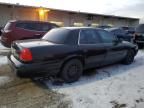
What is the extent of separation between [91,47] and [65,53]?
1.01m

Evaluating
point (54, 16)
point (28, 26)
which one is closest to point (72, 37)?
point (28, 26)

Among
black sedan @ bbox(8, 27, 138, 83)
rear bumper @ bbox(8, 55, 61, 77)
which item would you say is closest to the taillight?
black sedan @ bbox(8, 27, 138, 83)

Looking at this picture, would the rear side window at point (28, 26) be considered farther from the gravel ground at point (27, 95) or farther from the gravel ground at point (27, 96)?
the gravel ground at point (27, 96)

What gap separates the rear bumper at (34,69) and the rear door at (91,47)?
1034 millimetres

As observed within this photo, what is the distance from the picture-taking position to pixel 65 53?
4801 mm

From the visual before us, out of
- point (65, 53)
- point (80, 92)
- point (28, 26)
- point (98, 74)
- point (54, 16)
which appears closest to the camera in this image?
point (80, 92)

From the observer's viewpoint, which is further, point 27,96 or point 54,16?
point 54,16

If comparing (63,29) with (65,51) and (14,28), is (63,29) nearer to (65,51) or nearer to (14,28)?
(65,51)

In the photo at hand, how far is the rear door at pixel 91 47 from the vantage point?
5.30m

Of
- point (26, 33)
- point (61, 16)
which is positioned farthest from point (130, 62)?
point (61, 16)

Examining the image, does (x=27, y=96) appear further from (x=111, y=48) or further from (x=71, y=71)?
(x=111, y=48)

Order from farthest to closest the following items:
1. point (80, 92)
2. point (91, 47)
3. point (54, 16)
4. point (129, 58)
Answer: point (54, 16) < point (129, 58) < point (91, 47) < point (80, 92)

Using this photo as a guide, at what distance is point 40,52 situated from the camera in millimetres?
4379

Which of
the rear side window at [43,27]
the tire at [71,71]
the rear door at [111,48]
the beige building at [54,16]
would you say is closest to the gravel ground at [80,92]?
the tire at [71,71]
